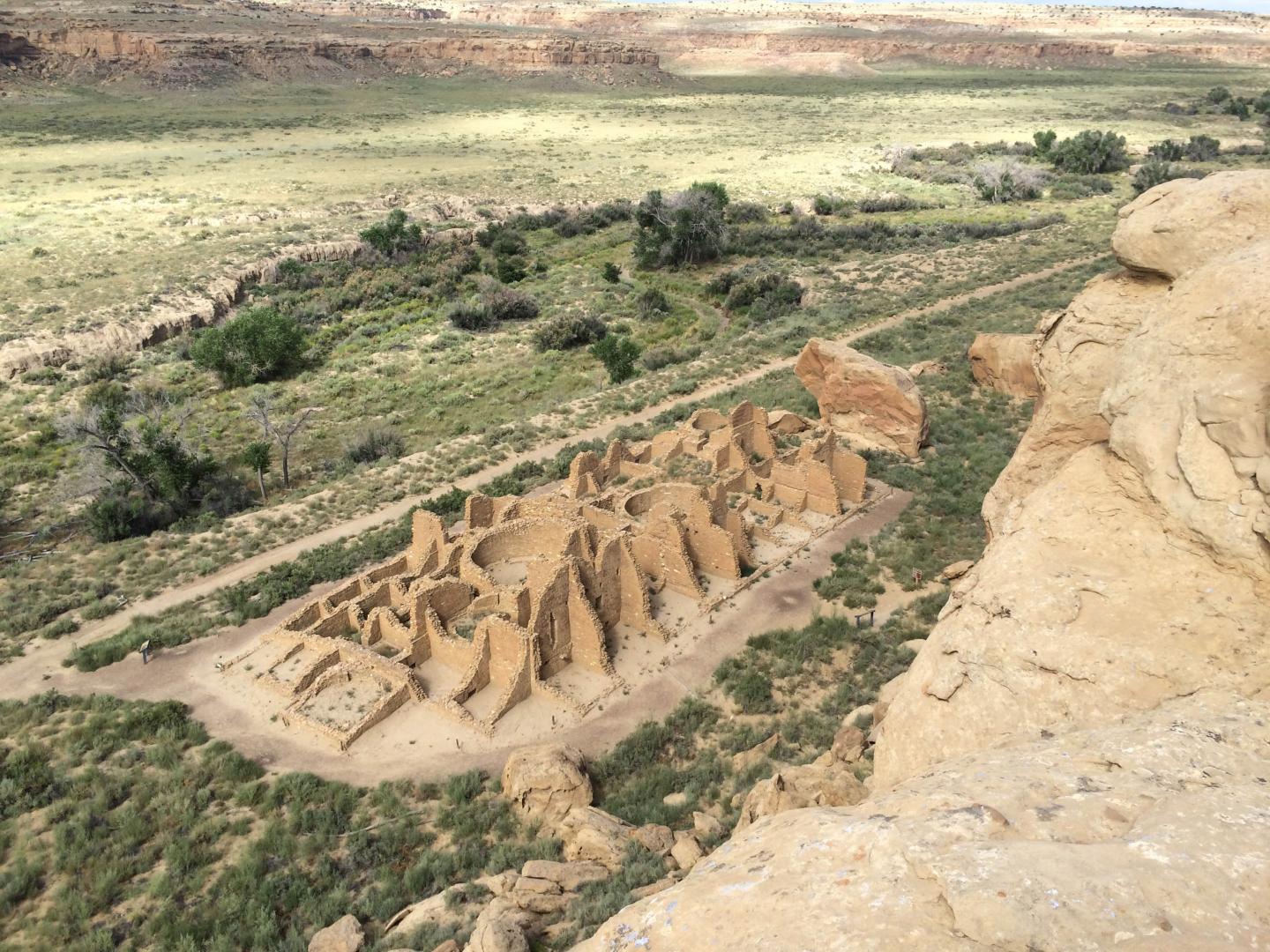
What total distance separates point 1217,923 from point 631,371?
36.3 m

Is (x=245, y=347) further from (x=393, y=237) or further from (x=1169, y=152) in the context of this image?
(x=1169, y=152)

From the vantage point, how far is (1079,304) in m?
11.1

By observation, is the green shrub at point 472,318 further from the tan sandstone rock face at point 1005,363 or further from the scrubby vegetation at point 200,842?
the scrubby vegetation at point 200,842

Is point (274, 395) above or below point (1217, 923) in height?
below

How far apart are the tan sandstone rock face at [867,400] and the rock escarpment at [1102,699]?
17039 mm

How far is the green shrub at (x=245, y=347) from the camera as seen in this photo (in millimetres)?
40219

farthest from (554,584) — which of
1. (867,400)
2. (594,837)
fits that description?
(867,400)

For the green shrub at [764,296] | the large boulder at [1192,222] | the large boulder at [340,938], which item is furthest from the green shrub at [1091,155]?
the large boulder at [340,938]

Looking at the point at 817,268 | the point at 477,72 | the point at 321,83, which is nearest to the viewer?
the point at 817,268

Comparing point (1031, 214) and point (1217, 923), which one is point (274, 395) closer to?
point (1217, 923)

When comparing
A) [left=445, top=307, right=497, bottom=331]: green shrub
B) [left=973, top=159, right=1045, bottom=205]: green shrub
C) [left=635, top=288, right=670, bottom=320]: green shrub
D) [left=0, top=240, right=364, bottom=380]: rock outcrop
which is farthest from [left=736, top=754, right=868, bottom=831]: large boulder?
[left=973, top=159, right=1045, bottom=205]: green shrub

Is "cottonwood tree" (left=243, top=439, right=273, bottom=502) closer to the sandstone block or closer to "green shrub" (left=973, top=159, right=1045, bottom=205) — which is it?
the sandstone block

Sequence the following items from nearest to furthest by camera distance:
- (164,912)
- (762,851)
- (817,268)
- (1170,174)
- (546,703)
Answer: (762,851)
(164,912)
(546,703)
(817,268)
(1170,174)

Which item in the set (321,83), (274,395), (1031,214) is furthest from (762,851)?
(321,83)
